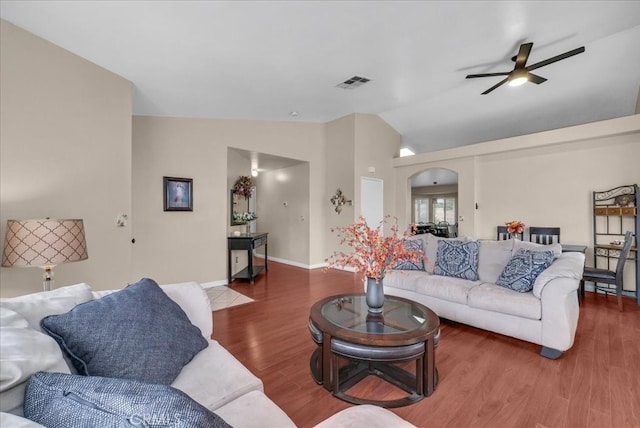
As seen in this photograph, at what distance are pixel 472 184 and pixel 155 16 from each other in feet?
18.9

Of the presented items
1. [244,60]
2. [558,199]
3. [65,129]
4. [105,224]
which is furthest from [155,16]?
[558,199]

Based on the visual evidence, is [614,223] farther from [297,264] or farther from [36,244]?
[36,244]

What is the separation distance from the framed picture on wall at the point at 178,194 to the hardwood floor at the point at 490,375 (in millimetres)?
2006

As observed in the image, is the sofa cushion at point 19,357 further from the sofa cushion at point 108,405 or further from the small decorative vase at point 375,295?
the small decorative vase at point 375,295

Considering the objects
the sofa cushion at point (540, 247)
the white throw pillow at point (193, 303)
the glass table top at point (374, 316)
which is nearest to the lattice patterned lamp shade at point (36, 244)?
the white throw pillow at point (193, 303)

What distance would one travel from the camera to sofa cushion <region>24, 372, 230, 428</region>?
0.56 metres

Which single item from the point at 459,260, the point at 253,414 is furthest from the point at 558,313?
the point at 253,414

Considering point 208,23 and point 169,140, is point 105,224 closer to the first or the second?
point 169,140

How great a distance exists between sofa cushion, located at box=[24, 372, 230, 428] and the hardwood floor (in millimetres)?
1356

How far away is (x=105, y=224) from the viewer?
3.06 meters

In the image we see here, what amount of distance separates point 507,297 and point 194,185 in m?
4.52

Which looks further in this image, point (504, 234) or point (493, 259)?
point (504, 234)

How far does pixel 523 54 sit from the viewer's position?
10.9ft

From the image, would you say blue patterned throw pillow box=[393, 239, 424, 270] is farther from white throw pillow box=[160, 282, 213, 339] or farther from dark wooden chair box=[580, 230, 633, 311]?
white throw pillow box=[160, 282, 213, 339]
